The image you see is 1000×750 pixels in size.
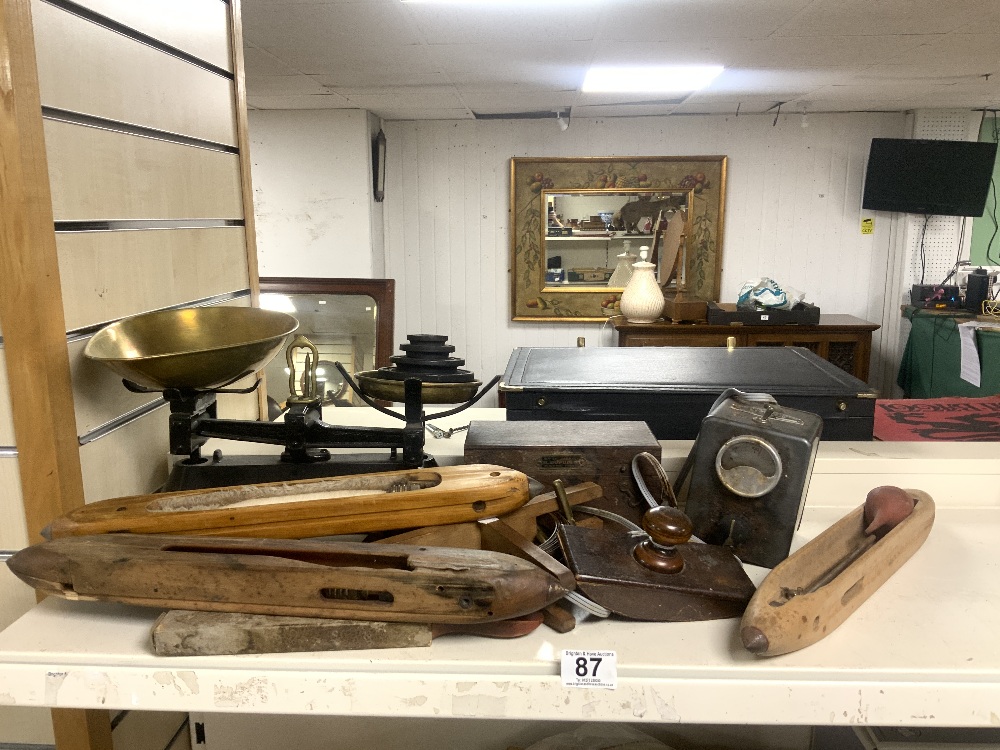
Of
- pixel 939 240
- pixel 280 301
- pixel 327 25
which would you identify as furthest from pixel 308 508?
pixel 939 240

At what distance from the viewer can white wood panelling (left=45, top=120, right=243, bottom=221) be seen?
1.19 meters

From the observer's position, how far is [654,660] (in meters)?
0.91

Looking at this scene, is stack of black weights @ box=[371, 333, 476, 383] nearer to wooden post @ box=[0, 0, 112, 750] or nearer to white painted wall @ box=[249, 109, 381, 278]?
wooden post @ box=[0, 0, 112, 750]

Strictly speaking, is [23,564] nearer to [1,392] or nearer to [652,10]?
[1,392]

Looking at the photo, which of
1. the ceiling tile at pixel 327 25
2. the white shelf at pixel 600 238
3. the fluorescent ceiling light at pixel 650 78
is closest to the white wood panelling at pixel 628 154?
the white shelf at pixel 600 238

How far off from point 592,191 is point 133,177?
3.94 m

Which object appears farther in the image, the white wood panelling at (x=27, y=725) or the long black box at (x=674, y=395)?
the long black box at (x=674, y=395)

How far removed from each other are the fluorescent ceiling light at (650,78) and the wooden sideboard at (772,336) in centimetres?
132

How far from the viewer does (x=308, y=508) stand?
108 centimetres

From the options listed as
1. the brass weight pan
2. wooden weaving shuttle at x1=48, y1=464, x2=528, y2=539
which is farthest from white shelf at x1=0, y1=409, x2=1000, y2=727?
the brass weight pan

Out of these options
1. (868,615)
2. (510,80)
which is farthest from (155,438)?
(510,80)

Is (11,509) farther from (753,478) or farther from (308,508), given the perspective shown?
(753,478)

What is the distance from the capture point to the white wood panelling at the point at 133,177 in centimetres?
119

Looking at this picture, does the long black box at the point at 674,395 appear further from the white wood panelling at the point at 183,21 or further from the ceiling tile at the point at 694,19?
the ceiling tile at the point at 694,19
